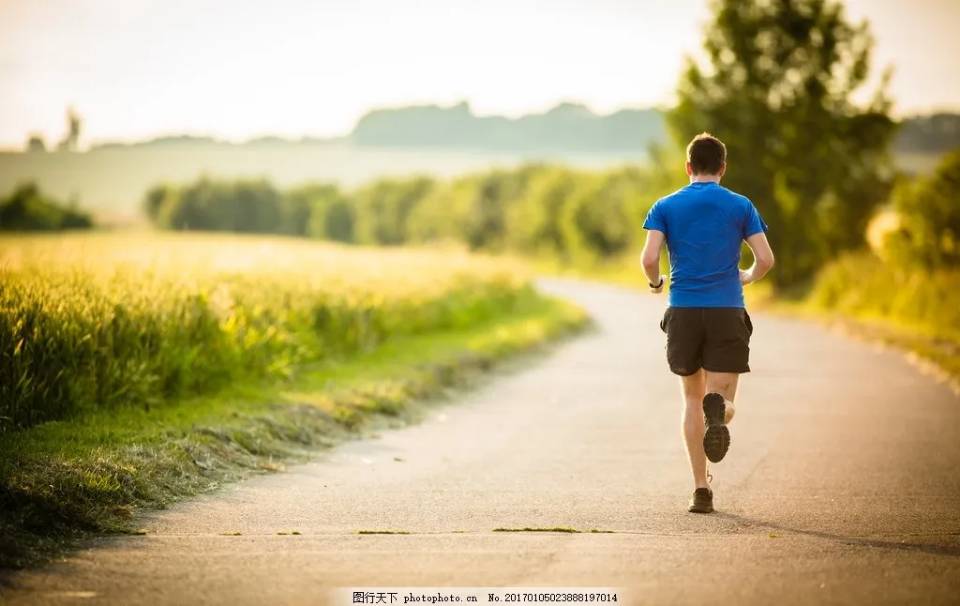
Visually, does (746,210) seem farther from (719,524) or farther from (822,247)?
(822,247)

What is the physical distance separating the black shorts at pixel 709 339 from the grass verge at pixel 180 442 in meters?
3.58

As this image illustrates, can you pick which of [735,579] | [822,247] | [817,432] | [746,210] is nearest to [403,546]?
[735,579]

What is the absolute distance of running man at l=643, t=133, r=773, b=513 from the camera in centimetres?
701

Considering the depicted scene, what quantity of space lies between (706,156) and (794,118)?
30.8 meters

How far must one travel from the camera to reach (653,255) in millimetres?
7000

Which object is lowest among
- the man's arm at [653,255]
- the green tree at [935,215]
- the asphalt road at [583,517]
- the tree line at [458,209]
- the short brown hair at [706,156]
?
the asphalt road at [583,517]

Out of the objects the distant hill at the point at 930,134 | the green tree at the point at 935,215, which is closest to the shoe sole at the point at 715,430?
the green tree at the point at 935,215

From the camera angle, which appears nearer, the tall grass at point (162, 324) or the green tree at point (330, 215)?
the tall grass at point (162, 324)

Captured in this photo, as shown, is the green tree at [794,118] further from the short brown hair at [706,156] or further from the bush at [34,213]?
the bush at [34,213]

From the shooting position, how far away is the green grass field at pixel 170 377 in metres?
7.08

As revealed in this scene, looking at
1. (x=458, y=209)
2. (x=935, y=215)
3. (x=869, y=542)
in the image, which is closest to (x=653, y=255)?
(x=869, y=542)

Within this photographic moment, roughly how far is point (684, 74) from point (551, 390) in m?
24.8

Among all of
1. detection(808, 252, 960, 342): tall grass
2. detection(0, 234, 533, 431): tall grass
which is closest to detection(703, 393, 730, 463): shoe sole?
detection(0, 234, 533, 431): tall grass

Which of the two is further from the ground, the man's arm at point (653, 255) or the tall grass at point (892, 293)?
the tall grass at point (892, 293)
